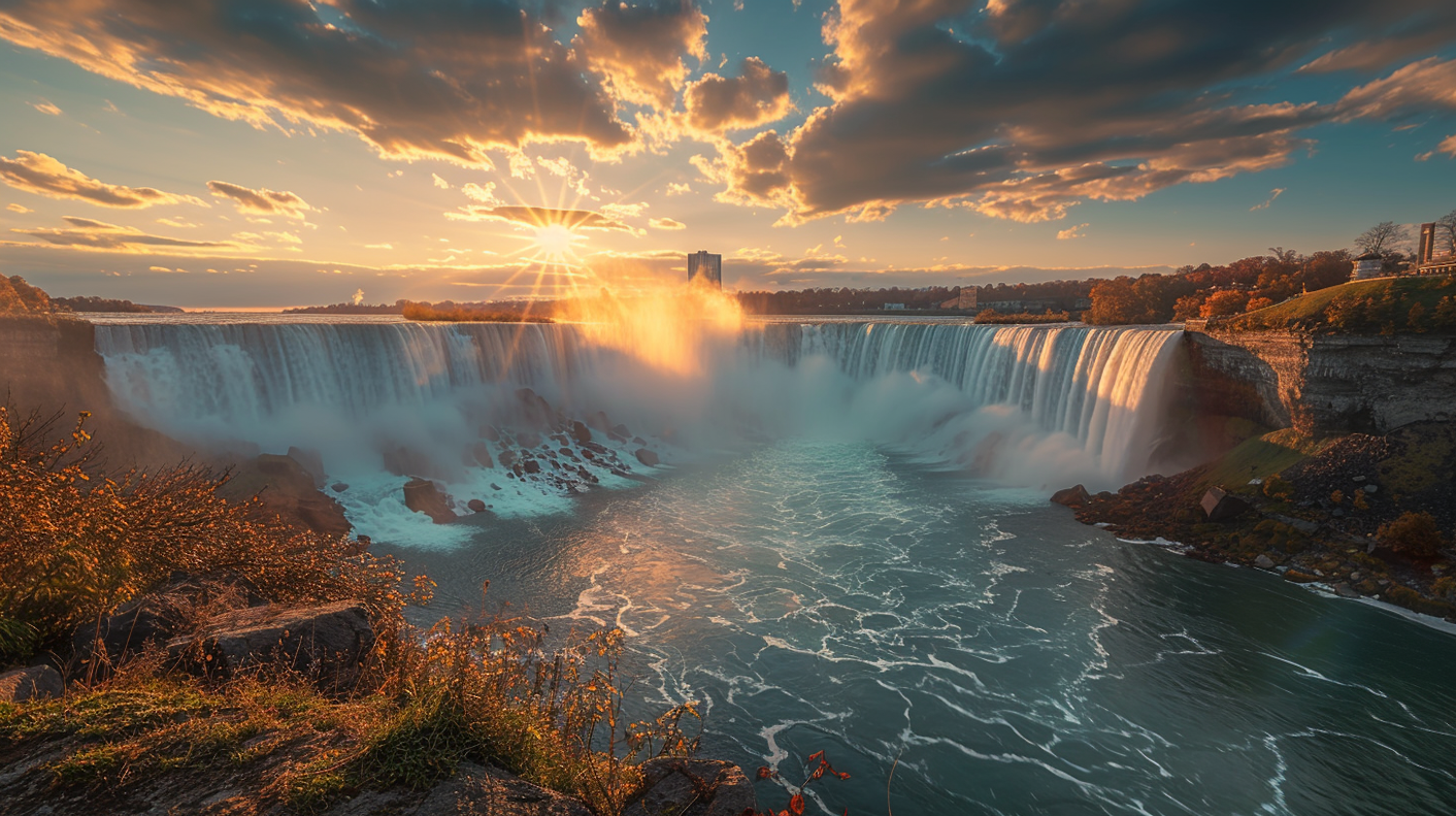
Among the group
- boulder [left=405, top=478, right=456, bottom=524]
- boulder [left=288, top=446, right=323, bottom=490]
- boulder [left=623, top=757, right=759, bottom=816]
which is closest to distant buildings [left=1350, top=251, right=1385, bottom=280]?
boulder [left=623, top=757, right=759, bottom=816]

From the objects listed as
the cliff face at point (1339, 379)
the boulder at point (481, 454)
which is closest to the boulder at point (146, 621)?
the boulder at point (481, 454)

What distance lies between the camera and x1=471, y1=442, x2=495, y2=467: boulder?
27.2 m

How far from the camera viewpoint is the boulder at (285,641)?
5484 millimetres

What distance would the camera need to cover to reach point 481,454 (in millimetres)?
27469

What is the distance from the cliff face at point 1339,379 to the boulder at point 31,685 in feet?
98.0

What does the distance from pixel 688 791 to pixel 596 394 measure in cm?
3356

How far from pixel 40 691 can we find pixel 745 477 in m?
25.3

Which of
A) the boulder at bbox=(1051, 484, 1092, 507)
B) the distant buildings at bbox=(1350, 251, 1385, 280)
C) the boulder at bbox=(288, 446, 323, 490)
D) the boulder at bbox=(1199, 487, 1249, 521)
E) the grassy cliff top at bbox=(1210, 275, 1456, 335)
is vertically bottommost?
Result: the boulder at bbox=(1051, 484, 1092, 507)

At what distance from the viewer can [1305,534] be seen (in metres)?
17.1

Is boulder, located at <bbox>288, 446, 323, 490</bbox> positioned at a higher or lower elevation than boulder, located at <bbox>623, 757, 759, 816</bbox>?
lower

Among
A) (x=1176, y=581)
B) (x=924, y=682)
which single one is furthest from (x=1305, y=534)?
(x=924, y=682)

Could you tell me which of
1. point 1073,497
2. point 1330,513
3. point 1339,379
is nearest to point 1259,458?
point 1339,379

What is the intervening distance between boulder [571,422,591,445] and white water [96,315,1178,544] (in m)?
1.71

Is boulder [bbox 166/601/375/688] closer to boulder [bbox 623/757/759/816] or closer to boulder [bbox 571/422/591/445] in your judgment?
boulder [bbox 623/757/759/816]
